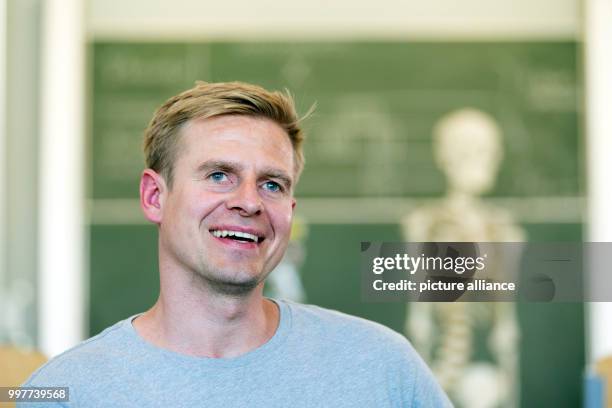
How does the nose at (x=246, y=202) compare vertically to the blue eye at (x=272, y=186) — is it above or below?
below

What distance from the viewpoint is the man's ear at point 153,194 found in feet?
3.87

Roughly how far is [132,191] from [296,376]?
1732mm

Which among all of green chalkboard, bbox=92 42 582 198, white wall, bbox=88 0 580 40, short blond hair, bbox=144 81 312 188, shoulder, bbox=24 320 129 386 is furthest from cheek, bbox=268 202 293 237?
white wall, bbox=88 0 580 40

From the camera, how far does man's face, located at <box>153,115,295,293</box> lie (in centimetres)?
110

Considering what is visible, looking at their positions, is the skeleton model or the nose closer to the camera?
the nose

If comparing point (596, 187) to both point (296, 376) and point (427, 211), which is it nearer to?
point (427, 211)

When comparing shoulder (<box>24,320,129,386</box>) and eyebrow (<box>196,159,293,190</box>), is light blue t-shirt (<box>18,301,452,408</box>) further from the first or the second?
eyebrow (<box>196,159,293,190</box>)

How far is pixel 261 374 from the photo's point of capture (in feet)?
3.67

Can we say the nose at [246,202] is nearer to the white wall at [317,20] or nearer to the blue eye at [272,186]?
the blue eye at [272,186]

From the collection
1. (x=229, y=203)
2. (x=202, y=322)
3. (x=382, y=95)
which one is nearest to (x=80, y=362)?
(x=202, y=322)

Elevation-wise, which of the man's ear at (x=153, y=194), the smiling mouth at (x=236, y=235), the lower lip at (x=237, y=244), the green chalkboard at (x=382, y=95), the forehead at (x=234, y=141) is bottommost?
the lower lip at (x=237, y=244)

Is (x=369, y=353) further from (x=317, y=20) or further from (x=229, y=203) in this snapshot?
(x=317, y=20)

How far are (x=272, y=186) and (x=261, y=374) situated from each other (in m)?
0.24

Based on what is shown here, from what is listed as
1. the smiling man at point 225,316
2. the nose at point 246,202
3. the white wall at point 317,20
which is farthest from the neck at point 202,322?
the white wall at point 317,20
